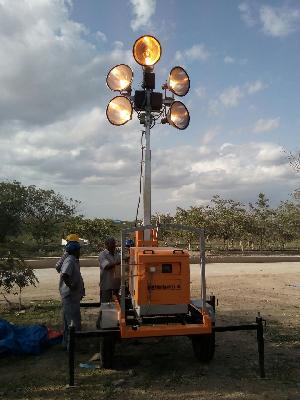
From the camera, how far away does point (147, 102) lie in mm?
7164

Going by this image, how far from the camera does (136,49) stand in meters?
6.80

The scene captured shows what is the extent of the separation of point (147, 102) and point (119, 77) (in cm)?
65

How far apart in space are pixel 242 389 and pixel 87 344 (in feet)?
10.3

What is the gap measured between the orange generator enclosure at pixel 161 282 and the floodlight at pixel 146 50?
319cm

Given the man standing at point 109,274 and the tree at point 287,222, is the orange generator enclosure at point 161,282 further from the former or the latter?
the tree at point 287,222

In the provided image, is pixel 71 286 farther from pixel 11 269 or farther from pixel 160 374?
pixel 11 269

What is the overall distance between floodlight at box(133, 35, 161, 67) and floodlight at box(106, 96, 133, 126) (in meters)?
0.68

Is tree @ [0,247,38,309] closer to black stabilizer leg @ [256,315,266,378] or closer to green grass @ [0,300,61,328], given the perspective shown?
green grass @ [0,300,61,328]

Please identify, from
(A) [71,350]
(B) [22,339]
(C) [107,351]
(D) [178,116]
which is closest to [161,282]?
(C) [107,351]

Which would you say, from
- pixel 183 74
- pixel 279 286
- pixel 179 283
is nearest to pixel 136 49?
pixel 183 74

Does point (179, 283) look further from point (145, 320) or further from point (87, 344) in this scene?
point (87, 344)

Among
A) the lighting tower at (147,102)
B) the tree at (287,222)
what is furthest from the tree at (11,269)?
the tree at (287,222)

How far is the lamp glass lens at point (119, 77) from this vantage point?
7109mm

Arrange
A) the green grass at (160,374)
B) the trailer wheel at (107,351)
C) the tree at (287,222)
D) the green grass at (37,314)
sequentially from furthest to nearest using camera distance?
the tree at (287,222) < the green grass at (37,314) < the trailer wheel at (107,351) < the green grass at (160,374)
